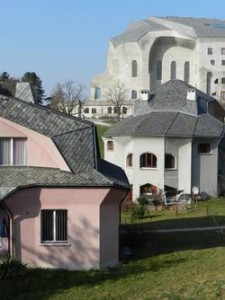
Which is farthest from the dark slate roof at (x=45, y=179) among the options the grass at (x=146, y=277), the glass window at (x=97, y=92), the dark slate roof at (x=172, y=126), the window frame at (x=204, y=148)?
the glass window at (x=97, y=92)

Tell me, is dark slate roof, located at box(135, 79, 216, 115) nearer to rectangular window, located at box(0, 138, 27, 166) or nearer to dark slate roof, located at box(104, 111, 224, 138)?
dark slate roof, located at box(104, 111, 224, 138)

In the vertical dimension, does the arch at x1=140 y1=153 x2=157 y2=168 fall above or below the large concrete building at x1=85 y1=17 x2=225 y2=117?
below

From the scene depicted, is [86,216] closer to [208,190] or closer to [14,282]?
[14,282]

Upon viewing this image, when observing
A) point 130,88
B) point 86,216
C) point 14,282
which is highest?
point 130,88

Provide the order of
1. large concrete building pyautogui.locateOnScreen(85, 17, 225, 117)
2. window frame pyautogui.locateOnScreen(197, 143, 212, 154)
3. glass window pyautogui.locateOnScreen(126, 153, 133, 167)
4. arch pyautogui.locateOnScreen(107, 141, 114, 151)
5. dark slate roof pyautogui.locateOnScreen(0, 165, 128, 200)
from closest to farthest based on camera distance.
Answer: dark slate roof pyautogui.locateOnScreen(0, 165, 128, 200) → window frame pyautogui.locateOnScreen(197, 143, 212, 154) → glass window pyautogui.locateOnScreen(126, 153, 133, 167) → arch pyautogui.locateOnScreen(107, 141, 114, 151) → large concrete building pyautogui.locateOnScreen(85, 17, 225, 117)

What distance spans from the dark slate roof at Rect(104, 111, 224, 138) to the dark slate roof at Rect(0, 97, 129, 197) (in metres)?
24.5

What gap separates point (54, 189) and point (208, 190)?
1160 inches

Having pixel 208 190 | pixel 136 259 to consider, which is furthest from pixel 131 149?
pixel 136 259

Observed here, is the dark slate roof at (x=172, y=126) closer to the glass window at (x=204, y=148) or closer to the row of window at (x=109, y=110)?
the glass window at (x=204, y=148)

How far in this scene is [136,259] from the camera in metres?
22.6

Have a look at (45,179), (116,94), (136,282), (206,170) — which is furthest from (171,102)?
(116,94)

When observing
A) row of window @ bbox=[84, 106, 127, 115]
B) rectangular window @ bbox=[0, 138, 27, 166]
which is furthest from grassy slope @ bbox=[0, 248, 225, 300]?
row of window @ bbox=[84, 106, 127, 115]

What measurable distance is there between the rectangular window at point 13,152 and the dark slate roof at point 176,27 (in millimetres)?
121349

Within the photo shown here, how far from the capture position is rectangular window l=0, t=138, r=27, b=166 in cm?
2216
